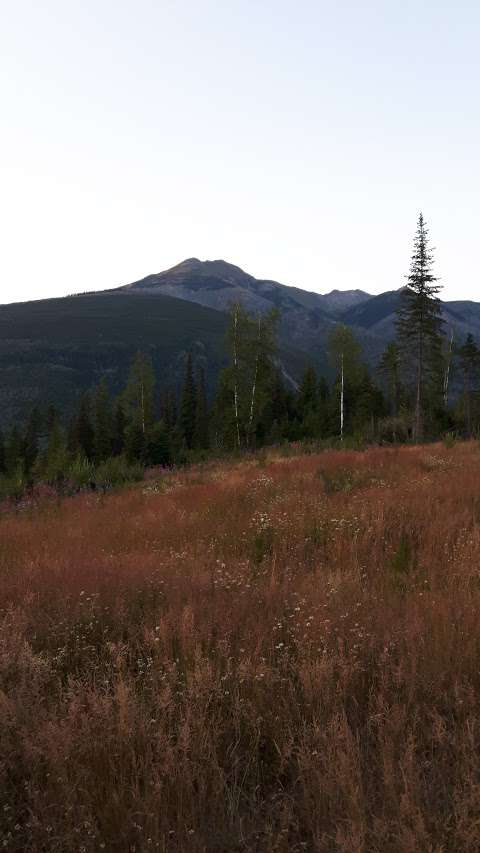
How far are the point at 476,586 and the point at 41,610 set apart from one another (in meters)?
4.09

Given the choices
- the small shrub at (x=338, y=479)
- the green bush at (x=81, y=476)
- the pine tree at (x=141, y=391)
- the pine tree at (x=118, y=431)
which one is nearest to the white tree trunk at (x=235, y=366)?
the pine tree at (x=141, y=391)

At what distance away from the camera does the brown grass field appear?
87.7 inches

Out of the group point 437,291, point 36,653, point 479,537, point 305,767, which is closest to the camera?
point 305,767

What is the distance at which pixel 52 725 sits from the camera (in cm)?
261

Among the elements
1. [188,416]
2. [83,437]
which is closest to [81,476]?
[83,437]

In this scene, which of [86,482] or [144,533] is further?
[86,482]

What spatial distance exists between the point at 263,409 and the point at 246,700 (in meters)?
44.8

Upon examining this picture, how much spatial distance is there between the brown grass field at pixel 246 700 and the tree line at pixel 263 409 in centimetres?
1326

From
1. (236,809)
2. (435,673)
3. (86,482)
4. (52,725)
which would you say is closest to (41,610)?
(52,725)

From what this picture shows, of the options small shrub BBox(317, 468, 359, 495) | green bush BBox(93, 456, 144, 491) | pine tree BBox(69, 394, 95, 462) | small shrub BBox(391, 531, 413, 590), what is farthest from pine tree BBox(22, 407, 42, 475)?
small shrub BBox(391, 531, 413, 590)

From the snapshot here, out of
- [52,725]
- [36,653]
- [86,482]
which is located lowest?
[86,482]

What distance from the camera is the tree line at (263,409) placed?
32969 millimetres

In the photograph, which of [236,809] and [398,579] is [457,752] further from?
[398,579]

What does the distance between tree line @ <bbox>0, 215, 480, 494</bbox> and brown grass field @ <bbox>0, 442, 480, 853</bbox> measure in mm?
13261
